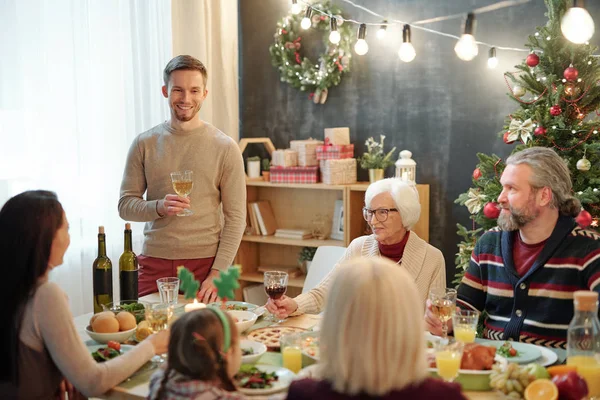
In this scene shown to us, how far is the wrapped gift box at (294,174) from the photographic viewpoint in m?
4.61

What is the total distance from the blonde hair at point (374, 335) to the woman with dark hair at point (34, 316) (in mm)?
786

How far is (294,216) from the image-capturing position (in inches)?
197

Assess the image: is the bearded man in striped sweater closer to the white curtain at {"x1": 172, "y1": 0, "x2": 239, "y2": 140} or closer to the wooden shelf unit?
the wooden shelf unit

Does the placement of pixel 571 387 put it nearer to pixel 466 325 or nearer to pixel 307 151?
pixel 466 325

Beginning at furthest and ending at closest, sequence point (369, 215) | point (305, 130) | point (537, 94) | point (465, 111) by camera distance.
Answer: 1. point (305, 130)
2. point (465, 111)
3. point (537, 94)
4. point (369, 215)

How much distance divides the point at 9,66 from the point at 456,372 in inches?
115

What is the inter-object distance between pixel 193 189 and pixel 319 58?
1.99 metres

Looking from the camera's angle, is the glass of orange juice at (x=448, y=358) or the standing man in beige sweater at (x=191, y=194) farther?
the standing man in beige sweater at (x=191, y=194)

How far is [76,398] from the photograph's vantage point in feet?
6.79

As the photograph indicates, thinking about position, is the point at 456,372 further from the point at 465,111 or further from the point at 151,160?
the point at 465,111

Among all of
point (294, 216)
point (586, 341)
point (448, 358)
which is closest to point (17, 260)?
point (448, 358)

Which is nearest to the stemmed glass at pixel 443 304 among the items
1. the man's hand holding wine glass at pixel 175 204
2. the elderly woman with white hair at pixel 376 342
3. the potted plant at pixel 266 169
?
the elderly woman with white hair at pixel 376 342

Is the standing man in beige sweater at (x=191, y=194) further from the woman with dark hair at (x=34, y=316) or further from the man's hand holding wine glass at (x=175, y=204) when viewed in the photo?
the woman with dark hair at (x=34, y=316)

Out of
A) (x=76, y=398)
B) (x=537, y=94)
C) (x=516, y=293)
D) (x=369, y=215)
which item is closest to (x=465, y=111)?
(x=537, y=94)
